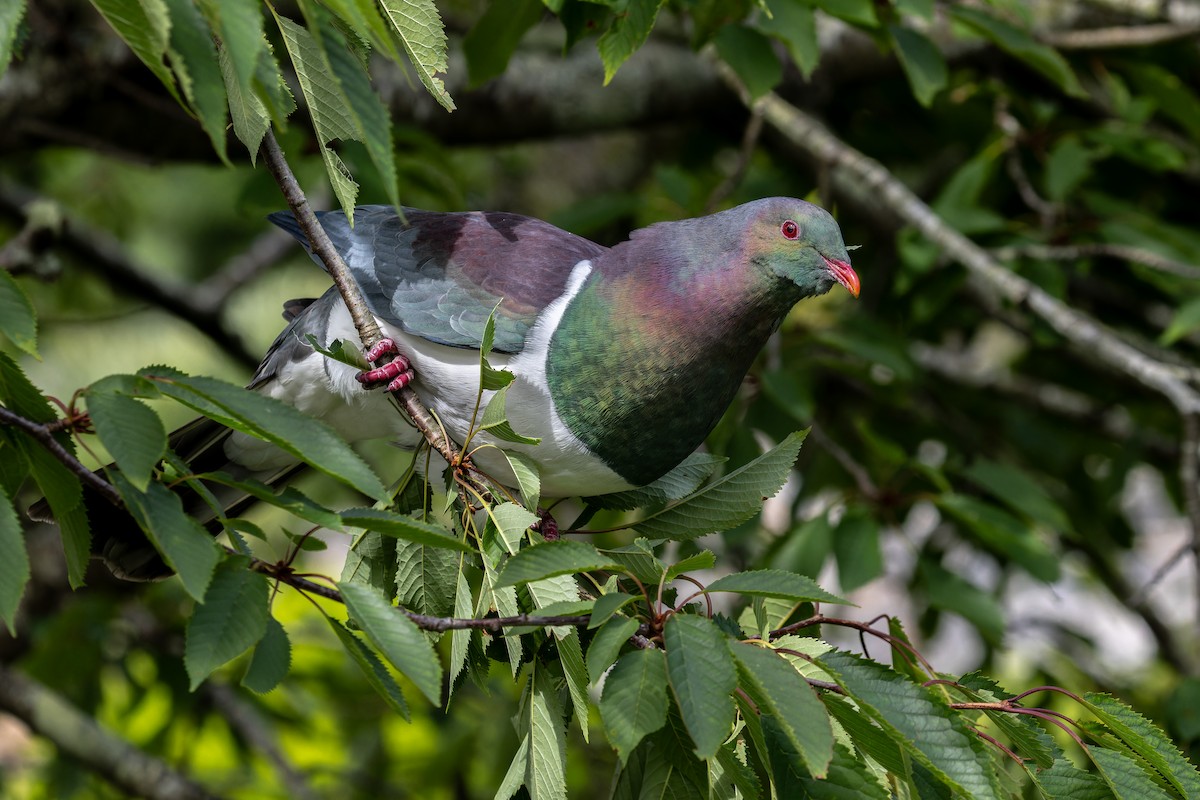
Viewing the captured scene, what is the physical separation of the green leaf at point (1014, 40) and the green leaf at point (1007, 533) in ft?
3.45

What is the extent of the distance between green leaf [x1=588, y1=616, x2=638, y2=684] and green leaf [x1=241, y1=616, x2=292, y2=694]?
0.35 m

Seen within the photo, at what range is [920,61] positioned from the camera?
9.55ft

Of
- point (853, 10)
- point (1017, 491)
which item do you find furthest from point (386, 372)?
point (1017, 491)

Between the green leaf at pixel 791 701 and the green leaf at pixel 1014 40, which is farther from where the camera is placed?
the green leaf at pixel 1014 40

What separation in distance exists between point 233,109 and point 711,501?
0.92 meters

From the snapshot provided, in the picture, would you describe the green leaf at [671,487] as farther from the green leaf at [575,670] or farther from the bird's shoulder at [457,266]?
the green leaf at [575,670]

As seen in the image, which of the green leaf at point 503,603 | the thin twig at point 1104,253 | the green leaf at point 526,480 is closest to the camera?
the green leaf at point 503,603

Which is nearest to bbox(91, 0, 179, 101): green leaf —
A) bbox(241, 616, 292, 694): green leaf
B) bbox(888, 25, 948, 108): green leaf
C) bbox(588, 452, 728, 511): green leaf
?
bbox(241, 616, 292, 694): green leaf

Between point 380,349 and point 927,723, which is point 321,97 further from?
point 927,723

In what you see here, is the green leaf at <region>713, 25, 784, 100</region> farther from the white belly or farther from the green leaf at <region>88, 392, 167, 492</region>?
the green leaf at <region>88, 392, 167, 492</region>

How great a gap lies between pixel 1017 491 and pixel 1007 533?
0.68 ft

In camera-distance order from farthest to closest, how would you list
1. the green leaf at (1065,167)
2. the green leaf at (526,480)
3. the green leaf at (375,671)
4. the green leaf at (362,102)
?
1. the green leaf at (1065,167)
2. the green leaf at (526,480)
3. the green leaf at (375,671)
4. the green leaf at (362,102)

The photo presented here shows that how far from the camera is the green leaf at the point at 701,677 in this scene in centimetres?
129

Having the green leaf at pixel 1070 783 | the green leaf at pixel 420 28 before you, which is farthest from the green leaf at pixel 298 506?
the green leaf at pixel 1070 783
